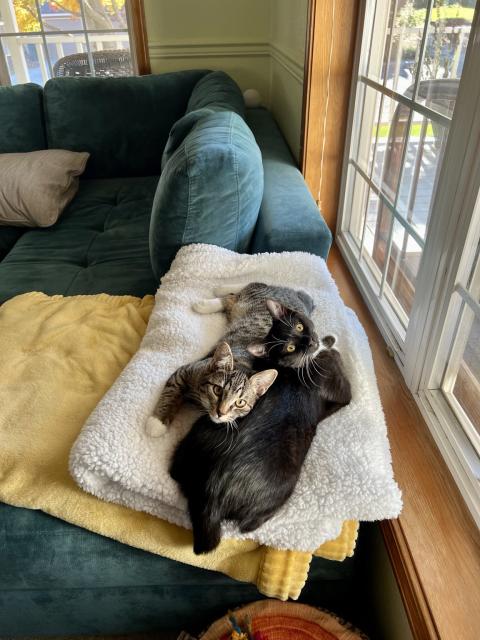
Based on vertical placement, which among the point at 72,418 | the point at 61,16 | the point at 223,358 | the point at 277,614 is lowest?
the point at 277,614

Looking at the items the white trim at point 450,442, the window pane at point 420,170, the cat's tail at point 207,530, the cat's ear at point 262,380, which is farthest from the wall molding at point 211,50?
the cat's tail at point 207,530

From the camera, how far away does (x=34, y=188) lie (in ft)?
6.89

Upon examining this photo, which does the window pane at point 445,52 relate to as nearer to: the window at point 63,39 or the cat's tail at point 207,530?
the cat's tail at point 207,530

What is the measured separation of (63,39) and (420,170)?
253 centimetres

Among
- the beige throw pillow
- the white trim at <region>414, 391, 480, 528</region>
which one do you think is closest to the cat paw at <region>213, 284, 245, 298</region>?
the white trim at <region>414, 391, 480, 528</region>

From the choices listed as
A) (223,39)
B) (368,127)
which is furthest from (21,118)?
(368,127)

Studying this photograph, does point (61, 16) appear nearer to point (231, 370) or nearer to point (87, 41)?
point (87, 41)

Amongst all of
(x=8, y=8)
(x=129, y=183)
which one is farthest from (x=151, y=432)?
(x=8, y=8)

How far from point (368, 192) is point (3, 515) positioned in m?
1.39

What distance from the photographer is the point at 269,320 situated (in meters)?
1.05

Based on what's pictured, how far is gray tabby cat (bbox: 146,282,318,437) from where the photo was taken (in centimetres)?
89

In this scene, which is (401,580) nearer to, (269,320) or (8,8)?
(269,320)

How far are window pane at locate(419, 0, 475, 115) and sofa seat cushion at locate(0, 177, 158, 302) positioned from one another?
98 centimetres

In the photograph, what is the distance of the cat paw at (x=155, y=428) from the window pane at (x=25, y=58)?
2.84 m
